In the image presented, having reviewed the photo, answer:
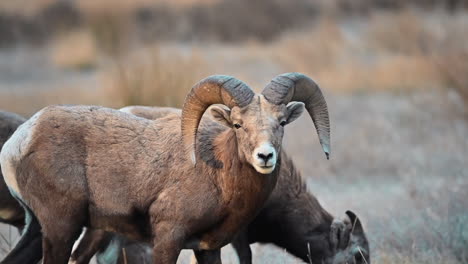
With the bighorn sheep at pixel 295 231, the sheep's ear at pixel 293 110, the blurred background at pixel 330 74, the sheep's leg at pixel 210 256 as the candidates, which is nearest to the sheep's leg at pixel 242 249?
the bighorn sheep at pixel 295 231

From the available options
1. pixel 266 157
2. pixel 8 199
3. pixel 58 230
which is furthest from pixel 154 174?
pixel 8 199

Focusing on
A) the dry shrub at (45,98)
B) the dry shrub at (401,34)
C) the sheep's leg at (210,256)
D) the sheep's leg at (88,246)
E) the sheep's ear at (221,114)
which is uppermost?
the sheep's ear at (221,114)

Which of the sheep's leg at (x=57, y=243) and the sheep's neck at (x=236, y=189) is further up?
the sheep's neck at (x=236, y=189)

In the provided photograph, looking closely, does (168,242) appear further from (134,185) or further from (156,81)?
(156,81)

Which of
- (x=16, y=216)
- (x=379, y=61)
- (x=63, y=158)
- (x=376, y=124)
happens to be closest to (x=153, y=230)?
(x=63, y=158)

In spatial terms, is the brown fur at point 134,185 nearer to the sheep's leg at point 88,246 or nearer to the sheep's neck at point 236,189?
the sheep's neck at point 236,189

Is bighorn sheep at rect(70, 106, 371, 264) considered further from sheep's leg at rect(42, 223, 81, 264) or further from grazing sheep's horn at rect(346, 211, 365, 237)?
sheep's leg at rect(42, 223, 81, 264)

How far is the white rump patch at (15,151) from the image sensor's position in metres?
7.52

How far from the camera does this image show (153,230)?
748cm

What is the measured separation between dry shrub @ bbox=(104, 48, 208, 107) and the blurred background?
27 mm

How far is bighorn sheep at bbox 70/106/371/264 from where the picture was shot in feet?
30.1

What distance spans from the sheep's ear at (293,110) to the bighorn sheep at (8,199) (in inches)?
Answer: 113

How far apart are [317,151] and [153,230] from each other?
978cm

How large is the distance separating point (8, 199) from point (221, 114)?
253 centimetres
